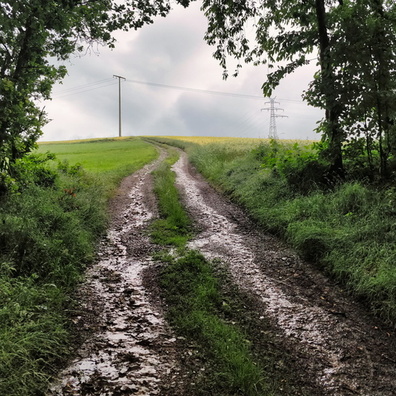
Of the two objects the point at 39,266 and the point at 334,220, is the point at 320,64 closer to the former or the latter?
the point at 334,220

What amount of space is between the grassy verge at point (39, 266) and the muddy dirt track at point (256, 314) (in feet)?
1.12

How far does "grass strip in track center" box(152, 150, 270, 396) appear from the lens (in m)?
4.07

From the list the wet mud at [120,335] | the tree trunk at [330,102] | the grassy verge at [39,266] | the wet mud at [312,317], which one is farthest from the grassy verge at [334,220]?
the grassy verge at [39,266]

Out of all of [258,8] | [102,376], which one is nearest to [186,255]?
[102,376]

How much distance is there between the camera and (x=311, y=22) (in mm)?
12461

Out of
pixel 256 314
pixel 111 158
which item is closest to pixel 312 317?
pixel 256 314

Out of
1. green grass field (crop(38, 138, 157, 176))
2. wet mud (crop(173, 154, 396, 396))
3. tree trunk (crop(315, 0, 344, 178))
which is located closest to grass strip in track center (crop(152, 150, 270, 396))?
wet mud (crop(173, 154, 396, 396))

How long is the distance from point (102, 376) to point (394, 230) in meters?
6.86

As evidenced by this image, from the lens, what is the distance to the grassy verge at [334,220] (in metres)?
6.21

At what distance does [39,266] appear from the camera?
6672 mm

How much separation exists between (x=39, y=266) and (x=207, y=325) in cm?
393

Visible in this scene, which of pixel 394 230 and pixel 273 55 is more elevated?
pixel 273 55

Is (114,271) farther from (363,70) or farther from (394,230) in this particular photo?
(363,70)

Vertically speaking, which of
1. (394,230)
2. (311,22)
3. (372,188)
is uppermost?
(311,22)
